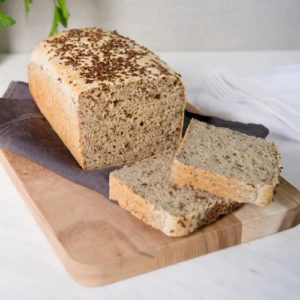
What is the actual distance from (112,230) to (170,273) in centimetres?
25

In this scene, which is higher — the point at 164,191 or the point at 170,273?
the point at 164,191

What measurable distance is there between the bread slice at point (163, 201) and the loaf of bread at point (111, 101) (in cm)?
25

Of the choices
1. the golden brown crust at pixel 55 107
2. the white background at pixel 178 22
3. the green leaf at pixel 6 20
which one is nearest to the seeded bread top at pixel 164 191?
the golden brown crust at pixel 55 107

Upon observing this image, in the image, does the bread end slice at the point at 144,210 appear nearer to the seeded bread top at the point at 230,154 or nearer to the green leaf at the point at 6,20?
the seeded bread top at the point at 230,154

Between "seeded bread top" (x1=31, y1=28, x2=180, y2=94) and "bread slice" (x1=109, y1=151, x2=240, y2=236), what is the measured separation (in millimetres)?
389

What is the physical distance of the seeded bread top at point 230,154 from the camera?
87.9 inches

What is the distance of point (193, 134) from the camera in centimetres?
252

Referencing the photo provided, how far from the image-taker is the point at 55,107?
2.69m

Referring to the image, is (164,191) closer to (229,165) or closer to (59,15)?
(229,165)

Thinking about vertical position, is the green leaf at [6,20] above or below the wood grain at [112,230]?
above

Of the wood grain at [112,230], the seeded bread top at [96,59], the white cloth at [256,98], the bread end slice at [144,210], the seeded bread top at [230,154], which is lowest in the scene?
the white cloth at [256,98]

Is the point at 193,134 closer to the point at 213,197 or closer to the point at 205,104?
the point at 213,197

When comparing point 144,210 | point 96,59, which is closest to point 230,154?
point 144,210

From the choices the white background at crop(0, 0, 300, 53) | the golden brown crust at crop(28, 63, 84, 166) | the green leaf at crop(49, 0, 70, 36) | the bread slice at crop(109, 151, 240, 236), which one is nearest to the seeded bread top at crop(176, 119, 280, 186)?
the bread slice at crop(109, 151, 240, 236)
